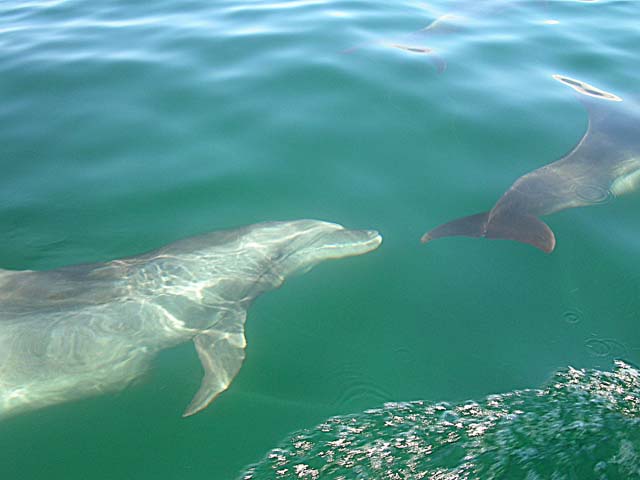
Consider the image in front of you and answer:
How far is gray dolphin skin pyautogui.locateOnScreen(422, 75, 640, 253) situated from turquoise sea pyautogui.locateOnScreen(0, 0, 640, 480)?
0.68ft

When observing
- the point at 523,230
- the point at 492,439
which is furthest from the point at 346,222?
the point at 492,439

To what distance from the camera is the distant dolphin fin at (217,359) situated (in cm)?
533

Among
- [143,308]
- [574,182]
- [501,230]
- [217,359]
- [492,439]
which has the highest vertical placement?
[574,182]

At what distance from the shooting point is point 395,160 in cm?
858

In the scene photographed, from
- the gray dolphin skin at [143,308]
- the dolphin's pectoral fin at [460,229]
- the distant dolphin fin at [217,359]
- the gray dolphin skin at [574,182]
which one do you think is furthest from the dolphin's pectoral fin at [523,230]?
the distant dolphin fin at [217,359]

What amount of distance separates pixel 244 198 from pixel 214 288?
1.64m

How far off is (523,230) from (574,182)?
5.70 feet

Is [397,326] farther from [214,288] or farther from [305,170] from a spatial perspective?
[305,170]

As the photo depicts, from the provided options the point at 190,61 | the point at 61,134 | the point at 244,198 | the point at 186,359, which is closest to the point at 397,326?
the point at 186,359

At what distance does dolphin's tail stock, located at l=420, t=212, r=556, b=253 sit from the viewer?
23.1ft

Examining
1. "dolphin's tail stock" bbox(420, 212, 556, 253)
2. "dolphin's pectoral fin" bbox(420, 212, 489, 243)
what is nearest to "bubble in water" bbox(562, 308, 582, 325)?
"dolphin's tail stock" bbox(420, 212, 556, 253)

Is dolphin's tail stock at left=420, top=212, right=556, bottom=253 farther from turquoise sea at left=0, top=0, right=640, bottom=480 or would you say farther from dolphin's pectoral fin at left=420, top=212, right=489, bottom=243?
turquoise sea at left=0, top=0, right=640, bottom=480

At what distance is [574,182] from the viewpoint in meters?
8.22

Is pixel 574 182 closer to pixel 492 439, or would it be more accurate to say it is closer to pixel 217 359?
pixel 492 439
